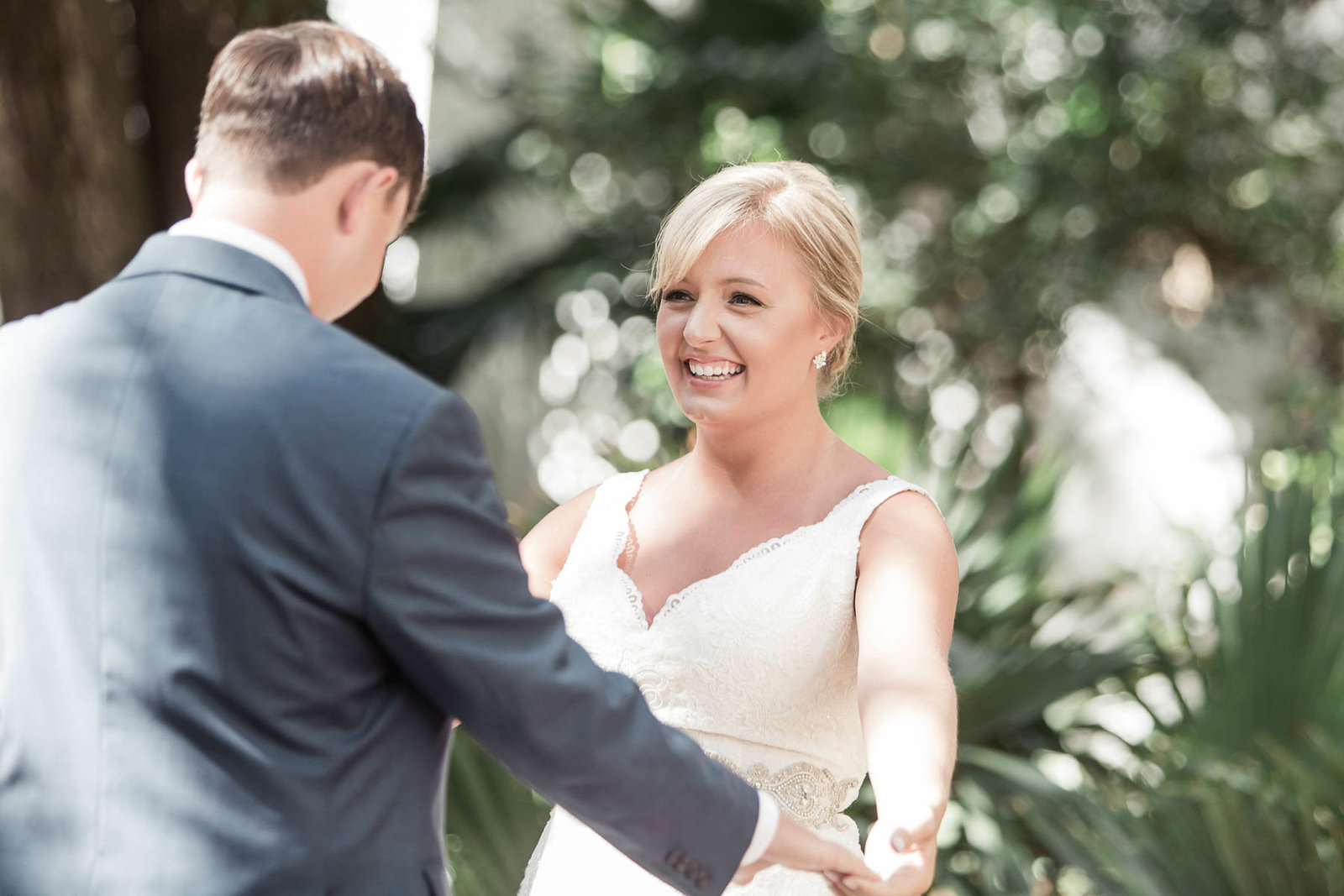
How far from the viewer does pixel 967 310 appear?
6.06 m

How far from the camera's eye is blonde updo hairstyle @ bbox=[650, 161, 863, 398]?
2373mm

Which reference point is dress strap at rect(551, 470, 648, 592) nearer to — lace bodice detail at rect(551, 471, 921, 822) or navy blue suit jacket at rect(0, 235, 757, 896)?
lace bodice detail at rect(551, 471, 921, 822)

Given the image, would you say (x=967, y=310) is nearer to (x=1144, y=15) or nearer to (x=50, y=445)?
(x=1144, y=15)

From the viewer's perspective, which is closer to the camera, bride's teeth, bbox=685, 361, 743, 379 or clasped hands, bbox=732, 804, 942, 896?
clasped hands, bbox=732, 804, 942, 896

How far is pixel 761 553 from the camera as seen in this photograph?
2.36 m

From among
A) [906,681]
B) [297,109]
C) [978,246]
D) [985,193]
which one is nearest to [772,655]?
[906,681]

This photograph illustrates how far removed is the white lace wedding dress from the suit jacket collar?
1.00m

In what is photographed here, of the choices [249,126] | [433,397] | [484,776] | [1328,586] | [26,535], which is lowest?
[484,776]

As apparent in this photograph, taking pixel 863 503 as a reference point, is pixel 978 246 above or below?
below

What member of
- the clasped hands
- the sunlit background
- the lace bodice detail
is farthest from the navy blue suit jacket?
the sunlit background

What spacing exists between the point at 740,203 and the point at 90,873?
1482mm

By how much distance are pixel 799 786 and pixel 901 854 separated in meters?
0.43

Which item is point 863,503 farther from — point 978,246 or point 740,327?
point 978,246

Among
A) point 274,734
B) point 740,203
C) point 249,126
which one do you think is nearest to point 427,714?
point 274,734
